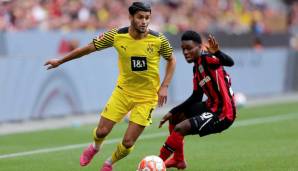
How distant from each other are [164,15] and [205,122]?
1476 cm

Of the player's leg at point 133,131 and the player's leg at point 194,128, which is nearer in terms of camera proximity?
the player's leg at point 133,131

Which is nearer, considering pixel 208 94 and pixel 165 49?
pixel 165 49

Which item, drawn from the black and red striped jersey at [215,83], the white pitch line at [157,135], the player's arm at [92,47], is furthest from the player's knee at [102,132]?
the white pitch line at [157,135]

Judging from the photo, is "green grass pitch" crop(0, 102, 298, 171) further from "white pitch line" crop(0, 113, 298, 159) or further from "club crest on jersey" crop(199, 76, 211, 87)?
"club crest on jersey" crop(199, 76, 211, 87)

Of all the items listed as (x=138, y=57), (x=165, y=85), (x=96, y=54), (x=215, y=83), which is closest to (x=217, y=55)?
(x=215, y=83)

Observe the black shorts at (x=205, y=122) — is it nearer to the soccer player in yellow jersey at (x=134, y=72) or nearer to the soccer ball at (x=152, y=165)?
the soccer player in yellow jersey at (x=134, y=72)

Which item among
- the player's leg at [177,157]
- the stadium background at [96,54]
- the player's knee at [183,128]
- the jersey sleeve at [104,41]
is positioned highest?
the jersey sleeve at [104,41]

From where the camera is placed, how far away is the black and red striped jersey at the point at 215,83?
1073 centimetres

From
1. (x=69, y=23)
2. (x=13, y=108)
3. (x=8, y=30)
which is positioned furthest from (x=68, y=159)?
(x=69, y=23)

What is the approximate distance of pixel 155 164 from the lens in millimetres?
9977

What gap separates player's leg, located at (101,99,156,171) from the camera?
1043cm

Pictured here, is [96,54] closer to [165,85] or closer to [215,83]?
[215,83]

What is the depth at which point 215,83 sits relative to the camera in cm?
1077

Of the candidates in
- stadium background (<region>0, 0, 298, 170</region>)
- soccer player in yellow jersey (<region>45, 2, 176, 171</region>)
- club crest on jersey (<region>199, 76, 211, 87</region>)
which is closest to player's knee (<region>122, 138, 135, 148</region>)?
soccer player in yellow jersey (<region>45, 2, 176, 171</region>)
